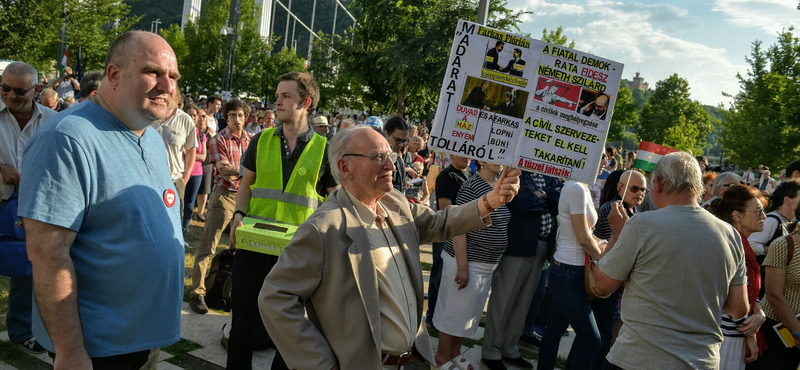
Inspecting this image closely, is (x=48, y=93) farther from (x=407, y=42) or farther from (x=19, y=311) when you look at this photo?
(x=407, y=42)

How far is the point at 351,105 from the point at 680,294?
112 feet

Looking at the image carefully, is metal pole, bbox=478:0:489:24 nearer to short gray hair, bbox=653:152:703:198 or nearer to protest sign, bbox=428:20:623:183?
protest sign, bbox=428:20:623:183

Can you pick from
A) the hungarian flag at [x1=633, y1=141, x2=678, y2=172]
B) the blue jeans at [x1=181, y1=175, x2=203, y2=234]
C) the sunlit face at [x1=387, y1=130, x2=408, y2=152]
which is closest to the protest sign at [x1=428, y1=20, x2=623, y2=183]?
the sunlit face at [x1=387, y1=130, x2=408, y2=152]

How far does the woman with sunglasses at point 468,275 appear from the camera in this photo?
16.2 ft

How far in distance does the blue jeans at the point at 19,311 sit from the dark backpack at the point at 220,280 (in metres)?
1.39

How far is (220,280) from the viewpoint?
488cm

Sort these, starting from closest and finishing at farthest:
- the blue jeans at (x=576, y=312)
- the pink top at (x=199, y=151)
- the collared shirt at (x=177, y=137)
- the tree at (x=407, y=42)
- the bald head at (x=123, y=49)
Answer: the bald head at (x=123, y=49) < the blue jeans at (x=576, y=312) < the collared shirt at (x=177, y=137) < the pink top at (x=199, y=151) < the tree at (x=407, y=42)

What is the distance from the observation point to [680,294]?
9.73 feet

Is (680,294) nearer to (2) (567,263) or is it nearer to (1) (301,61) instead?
(2) (567,263)

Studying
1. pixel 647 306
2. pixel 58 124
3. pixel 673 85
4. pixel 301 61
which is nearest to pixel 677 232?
pixel 647 306

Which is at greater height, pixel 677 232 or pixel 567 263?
pixel 677 232

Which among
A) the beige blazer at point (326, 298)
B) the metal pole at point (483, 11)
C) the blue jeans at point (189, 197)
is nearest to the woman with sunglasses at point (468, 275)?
the beige blazer at point (326, 298)

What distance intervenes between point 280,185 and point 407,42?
68.3 feet

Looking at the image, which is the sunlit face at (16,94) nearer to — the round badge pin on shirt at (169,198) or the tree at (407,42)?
the round badge pin on shirt at (169,198)
